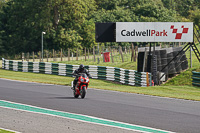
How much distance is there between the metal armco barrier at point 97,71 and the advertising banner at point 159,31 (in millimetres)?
2548

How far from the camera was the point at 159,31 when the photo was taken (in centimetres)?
2862

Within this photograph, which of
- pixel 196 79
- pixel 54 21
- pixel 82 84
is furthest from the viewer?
pixel 54 21

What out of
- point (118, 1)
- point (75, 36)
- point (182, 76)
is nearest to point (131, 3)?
point (118, 1)

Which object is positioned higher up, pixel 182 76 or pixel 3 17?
pixel 3 17

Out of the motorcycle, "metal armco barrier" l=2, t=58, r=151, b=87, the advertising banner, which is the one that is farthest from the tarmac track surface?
the advertising banner

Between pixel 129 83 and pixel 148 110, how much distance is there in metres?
14.9

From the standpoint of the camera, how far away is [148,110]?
14.8 meters

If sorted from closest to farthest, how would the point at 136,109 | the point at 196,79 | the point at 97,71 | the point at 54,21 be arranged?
the point at 136,109 → the point at 196,79 → the point at 97,71 → the point at 54,21

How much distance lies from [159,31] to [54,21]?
4739 centimetres

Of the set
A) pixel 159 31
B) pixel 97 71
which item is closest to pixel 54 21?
pixel 97 71

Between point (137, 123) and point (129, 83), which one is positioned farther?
point (129, 83)

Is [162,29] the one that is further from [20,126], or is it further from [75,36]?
[75,36]

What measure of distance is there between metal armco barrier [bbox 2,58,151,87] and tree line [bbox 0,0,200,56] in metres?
25.8

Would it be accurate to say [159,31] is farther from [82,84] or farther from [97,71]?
[82,84]
